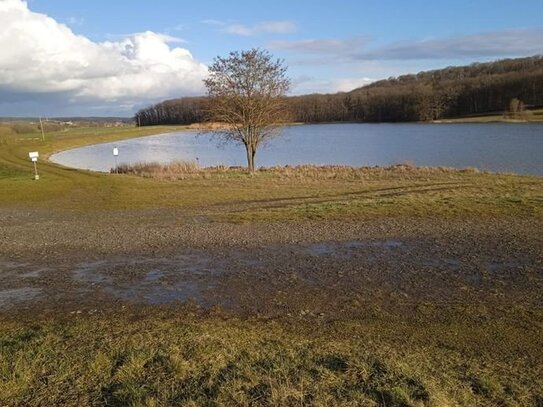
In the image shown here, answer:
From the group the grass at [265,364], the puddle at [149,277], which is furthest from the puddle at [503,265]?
the puddle at [149,277]

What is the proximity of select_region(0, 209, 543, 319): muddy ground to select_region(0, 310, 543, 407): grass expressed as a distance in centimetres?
79

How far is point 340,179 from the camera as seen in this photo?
1086 inches

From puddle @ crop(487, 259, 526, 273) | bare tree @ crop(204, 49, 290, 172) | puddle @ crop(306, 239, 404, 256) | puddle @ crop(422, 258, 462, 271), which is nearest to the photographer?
puddle @ crop(487, 259, 526, 273)

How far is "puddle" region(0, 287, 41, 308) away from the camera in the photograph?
7586 mm

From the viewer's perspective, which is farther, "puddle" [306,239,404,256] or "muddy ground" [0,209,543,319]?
"puddle" [306,239,404,256]

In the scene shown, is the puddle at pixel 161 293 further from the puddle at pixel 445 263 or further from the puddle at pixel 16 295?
the puddle at pixel 445 263

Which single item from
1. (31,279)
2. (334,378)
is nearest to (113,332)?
(334,378)

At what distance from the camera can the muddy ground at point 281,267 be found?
717cm

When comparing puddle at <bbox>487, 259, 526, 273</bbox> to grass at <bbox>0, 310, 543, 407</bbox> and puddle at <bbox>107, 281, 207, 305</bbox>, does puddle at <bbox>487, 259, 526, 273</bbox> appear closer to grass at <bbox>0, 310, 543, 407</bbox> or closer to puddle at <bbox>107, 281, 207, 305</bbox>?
grass at <bbox>0, 310, 543, 407</bbox>

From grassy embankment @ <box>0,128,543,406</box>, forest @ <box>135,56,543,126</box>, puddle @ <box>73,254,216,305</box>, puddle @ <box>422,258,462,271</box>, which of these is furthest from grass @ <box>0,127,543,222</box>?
forest @ <box>135,56,543,126</box>

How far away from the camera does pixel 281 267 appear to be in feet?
29.9

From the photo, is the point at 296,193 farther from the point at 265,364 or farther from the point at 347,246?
the point at 265,364

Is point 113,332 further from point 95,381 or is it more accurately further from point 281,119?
point 281,119

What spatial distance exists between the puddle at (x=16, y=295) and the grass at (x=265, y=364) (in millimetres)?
1264
